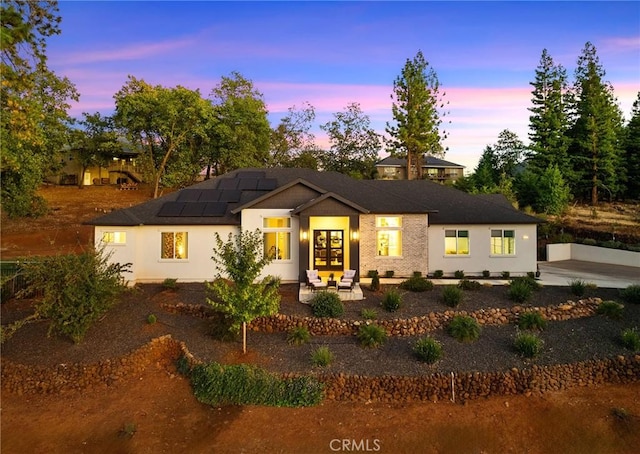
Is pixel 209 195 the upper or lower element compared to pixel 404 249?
upper

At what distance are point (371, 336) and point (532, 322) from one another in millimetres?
Answer: 5864

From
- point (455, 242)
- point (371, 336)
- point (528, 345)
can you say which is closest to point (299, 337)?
point (371, 336)

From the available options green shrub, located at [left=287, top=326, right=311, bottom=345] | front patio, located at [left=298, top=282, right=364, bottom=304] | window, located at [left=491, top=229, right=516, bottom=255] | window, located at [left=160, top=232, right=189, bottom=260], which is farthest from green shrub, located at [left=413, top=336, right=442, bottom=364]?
window, located at [left=160, top=232, right=189, bottom=260]

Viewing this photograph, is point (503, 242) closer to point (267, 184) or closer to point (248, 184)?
point (267, 184)

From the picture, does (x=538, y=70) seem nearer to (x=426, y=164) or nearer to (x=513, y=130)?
(x=513, y=130)

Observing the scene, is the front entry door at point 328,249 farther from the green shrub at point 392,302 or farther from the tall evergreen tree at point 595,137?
the tall evergreen tree at point 595,137

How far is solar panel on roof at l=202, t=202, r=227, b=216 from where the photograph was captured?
1744cm

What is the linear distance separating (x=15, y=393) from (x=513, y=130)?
183 feet

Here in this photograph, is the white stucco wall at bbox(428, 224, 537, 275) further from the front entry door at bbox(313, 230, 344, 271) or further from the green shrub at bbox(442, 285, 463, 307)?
the front entry door at bbox(313, 230, 344, 271)

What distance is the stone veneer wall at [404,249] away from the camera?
56.9ft

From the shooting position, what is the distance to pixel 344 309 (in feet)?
44.3

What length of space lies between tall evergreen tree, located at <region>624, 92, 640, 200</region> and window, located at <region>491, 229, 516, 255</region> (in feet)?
93.3

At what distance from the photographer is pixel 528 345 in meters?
11.0

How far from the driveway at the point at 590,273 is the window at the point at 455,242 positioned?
3.68 m
